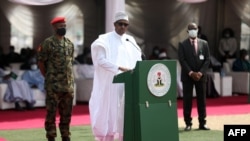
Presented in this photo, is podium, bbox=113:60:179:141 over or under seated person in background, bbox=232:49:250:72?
under

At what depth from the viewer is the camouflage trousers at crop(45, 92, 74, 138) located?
26.2 feet

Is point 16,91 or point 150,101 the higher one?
point 150,101

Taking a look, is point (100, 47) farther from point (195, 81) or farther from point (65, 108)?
point (195, 81)

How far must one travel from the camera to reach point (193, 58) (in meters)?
10.2

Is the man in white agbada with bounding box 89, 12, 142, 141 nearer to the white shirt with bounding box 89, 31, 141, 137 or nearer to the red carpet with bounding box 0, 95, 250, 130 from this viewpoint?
the white shirt with bounding box 89, 31, 141, 137

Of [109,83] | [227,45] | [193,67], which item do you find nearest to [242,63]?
[227,45]

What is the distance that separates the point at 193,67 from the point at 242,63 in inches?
334

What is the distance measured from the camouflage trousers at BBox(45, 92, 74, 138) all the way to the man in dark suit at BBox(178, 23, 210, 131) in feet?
9.13

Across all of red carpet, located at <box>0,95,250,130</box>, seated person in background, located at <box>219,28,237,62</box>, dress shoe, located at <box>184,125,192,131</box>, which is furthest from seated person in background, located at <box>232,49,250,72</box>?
dress shoe, located at <box>184,125,192,131</box>

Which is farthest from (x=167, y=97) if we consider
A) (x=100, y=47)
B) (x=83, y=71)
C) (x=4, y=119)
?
(x=83, y=71)

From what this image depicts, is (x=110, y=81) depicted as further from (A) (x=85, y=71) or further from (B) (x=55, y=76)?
(A) (x=85, y=71)

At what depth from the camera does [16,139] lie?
9234 millimetres

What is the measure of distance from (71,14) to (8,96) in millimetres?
5688

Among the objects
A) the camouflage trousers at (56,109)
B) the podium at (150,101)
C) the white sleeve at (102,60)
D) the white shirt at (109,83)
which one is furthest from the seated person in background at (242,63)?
the podium at (150,101)
